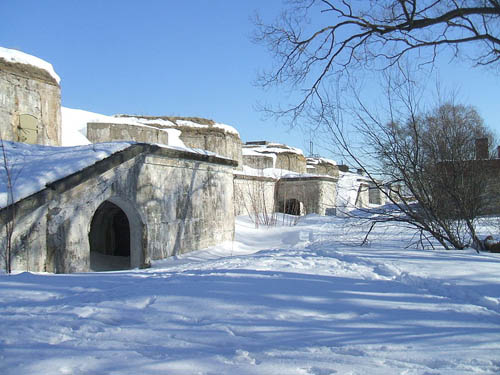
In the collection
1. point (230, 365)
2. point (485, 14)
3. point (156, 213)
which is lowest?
point (230, 365)

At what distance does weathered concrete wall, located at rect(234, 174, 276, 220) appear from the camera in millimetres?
18047

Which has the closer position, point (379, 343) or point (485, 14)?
point (379, 343)

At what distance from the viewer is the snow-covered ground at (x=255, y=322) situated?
79.7 inches

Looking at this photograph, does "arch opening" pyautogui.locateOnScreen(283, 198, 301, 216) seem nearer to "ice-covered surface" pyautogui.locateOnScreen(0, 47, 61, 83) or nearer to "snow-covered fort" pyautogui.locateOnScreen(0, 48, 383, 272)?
"snow-covered fort" pyautogui.locateOnScreen(0, 48, 383, 272)

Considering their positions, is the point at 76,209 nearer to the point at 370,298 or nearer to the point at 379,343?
the point at 370,298

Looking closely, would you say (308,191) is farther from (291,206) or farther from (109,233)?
(109,233)

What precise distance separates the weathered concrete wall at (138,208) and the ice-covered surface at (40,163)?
0.41 ft

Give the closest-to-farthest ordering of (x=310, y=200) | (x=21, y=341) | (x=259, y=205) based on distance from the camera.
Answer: (x=21, y=341) < (x=259, y=205) < (x=310, y=200)

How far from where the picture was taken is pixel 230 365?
2.00 meters

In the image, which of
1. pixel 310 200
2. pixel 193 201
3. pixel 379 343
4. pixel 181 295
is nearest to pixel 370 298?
pixel 379 343

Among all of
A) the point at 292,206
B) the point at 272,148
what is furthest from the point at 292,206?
the point at 272,148

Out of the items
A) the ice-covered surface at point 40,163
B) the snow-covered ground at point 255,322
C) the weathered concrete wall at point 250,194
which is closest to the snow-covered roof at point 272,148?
the weathered concrete wall at point 250,194

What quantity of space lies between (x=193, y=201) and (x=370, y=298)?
19.4 feet

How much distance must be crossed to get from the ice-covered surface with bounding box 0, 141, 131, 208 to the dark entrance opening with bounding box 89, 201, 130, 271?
8.64 feet
